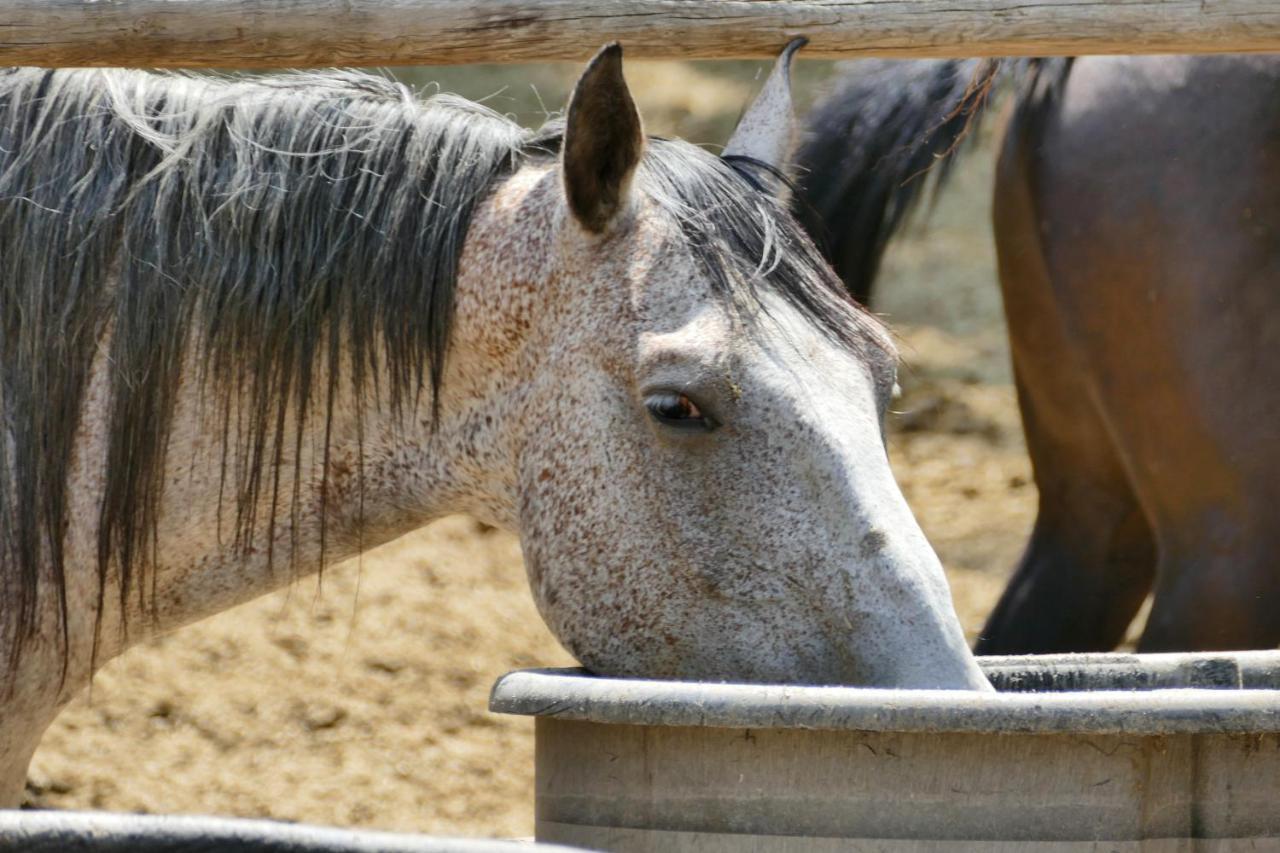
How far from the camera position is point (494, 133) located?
81.6 inches

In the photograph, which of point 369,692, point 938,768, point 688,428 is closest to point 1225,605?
point 688,428

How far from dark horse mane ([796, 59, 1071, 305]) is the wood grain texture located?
0.92 meters

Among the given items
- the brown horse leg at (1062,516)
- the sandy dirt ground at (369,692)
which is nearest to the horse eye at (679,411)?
the brown horse leg at (1062,516)

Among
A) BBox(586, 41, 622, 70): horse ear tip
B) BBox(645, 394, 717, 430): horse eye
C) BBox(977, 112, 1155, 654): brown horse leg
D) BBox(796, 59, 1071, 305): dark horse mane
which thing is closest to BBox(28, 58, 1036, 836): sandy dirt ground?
BBox(796, 59, 1071, 305): dark horse mane

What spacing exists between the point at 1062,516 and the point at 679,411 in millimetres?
1589

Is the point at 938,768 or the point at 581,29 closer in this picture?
the point at 938,768

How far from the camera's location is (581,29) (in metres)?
1.98

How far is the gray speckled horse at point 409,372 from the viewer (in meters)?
1.77

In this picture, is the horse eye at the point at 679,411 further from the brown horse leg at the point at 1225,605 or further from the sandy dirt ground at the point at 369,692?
the sandy dirt ground at the point at 369,692

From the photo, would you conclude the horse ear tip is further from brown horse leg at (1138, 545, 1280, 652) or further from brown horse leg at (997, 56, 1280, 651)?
brown horse leg at (1138, 545, 1280, 652)

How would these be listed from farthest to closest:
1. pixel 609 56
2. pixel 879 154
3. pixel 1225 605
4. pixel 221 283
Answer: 1. pixel 879 154
2. pixel 1225 605
3. pixel 221 283
4. pixel 609 56

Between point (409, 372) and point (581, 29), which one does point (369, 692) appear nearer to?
point (409, 372)

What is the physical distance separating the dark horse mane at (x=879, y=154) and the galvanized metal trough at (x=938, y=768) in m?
1.71

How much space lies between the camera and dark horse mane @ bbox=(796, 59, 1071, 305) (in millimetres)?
3025
